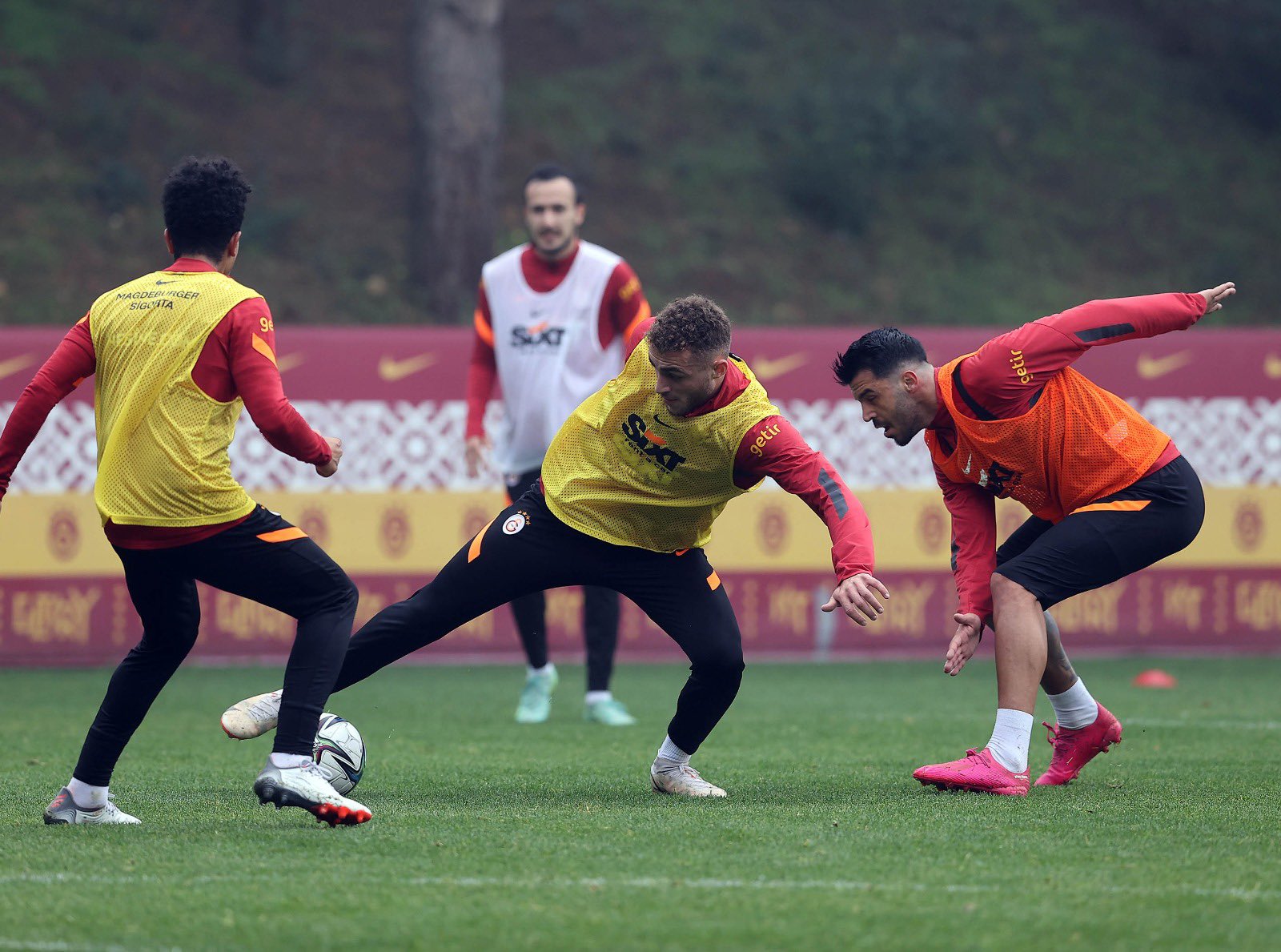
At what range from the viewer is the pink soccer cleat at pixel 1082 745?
5.84 metres

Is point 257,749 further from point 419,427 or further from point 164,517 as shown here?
point 419,427

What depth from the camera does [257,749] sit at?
705 centimetres

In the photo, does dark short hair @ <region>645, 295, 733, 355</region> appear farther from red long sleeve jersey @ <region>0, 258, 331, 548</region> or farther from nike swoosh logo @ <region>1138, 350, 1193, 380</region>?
nike swoosh logo @ <region>1138, 350, 1193, 380</region>

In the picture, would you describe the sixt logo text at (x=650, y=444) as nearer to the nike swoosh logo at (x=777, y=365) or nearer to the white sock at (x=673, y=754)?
the white sock at (x=673, y=754)

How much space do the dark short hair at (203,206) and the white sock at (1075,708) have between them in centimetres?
323

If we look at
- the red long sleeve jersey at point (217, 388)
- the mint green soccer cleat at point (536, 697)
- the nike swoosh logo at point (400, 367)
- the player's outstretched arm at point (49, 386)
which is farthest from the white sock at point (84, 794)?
the nike swoosh logo at point (400, 367)

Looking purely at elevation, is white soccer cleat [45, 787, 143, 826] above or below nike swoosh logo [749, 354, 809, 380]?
below

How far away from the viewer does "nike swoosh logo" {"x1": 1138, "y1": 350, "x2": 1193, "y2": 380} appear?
37.8 feet

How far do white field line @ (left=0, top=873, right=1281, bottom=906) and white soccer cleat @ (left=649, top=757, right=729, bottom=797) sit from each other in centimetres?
148

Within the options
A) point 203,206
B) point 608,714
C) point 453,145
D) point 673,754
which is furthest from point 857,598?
point 453,145

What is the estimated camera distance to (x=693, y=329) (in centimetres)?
484

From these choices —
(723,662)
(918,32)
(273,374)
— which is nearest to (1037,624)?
(723,662)

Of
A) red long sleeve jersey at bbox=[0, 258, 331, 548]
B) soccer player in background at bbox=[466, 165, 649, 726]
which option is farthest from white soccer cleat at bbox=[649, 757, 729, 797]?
soccer player in background at bbox=[466, 165, 649, 726]

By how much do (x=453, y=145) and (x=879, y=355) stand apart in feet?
41.0
